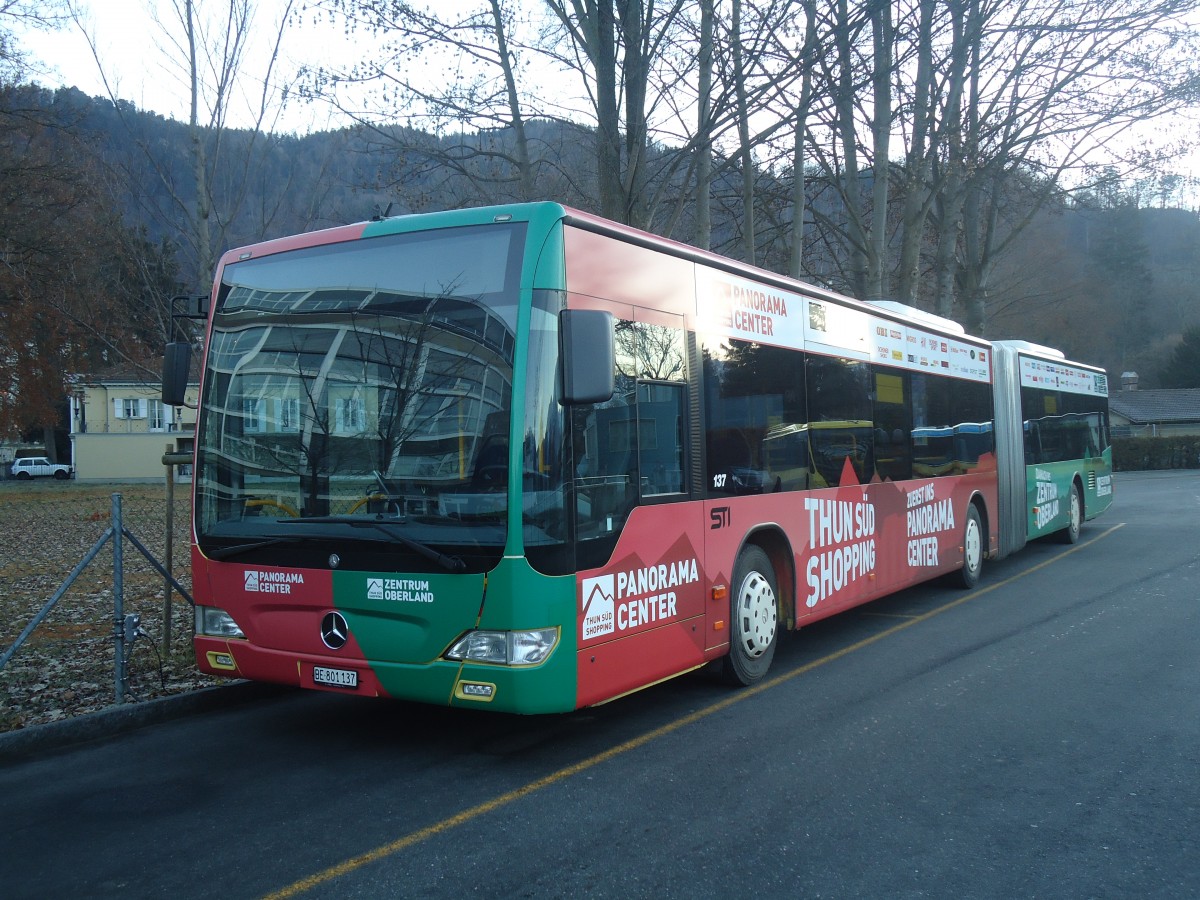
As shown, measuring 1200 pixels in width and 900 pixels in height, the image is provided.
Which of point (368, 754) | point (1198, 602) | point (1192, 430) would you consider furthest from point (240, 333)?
point (1192, 430)

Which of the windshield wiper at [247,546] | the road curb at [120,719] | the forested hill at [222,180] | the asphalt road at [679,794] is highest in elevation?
the forested hill at [222,180]

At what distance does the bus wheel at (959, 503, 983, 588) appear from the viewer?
41.1 feet

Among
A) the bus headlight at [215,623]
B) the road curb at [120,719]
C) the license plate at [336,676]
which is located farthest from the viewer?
the bus headlight at [215,623]

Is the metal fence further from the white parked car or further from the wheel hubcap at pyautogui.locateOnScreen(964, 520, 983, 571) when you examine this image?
the white parked car

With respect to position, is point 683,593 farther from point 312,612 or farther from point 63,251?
point 63,251

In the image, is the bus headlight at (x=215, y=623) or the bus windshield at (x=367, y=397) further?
the bus headlight at (x=215, y=623)

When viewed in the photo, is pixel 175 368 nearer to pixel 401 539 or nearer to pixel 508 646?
pixel 401 539

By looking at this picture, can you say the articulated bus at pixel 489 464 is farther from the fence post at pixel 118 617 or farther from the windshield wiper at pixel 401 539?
the fence post at pixel 118 617

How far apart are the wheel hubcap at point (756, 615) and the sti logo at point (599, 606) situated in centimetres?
175

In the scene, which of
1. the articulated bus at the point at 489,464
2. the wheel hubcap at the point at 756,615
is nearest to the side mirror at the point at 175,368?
the articulated bus at the point at 489,464

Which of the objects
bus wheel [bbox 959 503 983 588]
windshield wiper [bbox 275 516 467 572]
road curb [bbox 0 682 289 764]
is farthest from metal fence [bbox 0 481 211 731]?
bus wheel [bbox 959 503 983 588]

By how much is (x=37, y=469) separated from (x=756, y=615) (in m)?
70.8

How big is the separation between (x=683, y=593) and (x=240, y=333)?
10.9 ft

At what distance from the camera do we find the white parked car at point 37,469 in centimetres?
6581
